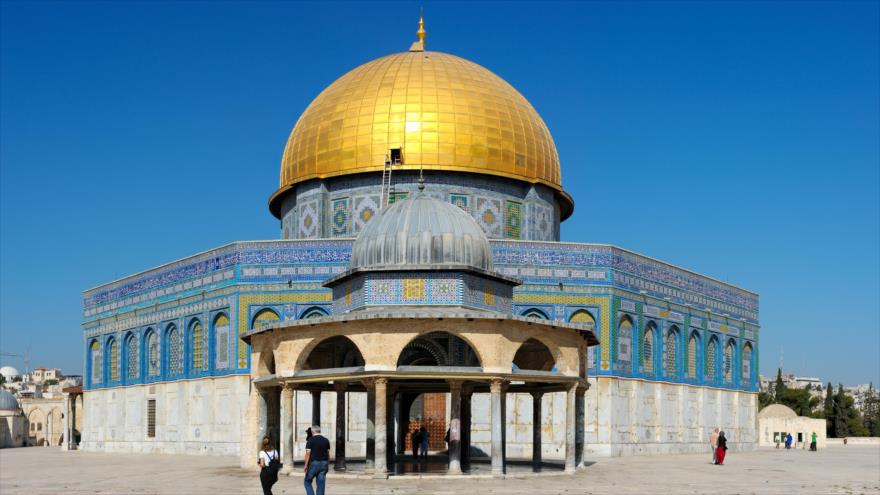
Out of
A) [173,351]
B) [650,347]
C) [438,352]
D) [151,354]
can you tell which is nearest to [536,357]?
[438,352]

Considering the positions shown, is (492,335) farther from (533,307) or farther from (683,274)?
(683,274)

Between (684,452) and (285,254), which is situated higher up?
(285,254)

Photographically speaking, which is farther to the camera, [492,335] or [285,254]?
A: [285,254]

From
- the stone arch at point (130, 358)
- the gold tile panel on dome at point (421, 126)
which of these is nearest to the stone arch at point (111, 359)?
the stone arch at point (130, 358)

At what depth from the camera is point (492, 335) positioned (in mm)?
20734

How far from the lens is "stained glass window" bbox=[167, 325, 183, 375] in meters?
36.9

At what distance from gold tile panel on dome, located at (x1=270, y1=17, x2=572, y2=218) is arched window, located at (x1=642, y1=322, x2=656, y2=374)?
5929mm

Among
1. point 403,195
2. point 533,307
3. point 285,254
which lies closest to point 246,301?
point 285,254

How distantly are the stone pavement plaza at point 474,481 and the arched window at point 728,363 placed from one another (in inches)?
485

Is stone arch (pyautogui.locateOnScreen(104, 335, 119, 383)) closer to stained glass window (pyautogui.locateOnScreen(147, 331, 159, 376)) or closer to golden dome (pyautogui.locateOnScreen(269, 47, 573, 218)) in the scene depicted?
stained glass window (pyautogui.locateOnScreen(147, 331, 159, 376))

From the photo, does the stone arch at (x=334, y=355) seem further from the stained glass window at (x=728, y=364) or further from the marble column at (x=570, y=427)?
the stained glass window at (x=728, y=364)

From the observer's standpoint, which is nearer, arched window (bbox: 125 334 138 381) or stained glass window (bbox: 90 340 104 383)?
arched window (bbox: 125 334 138 381)

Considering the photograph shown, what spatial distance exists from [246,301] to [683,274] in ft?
48.3

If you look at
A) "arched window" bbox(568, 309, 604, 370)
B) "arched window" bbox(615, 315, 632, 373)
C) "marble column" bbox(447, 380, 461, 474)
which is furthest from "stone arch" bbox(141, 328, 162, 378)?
"marble column" bbox(447, 380, 461, 474)
